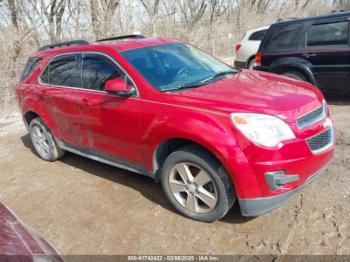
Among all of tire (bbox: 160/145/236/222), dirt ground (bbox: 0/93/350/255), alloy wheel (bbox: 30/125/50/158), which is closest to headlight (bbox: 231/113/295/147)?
tire (bbox: 160/145/236/222)

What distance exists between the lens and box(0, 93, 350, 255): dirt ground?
3.27 metres

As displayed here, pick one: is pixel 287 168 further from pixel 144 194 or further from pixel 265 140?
pixel 144 194

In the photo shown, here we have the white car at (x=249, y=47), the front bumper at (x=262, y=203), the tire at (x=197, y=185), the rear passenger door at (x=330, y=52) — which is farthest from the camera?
the white car at (x=249, y=47)

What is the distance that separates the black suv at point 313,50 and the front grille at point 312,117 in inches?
130

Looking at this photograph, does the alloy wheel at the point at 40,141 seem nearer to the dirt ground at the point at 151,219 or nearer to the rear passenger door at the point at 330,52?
the dirt ground at the point at 151,219

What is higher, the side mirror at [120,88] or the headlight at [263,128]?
the side mirror at [120,88]

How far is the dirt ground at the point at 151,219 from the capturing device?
10.7ft

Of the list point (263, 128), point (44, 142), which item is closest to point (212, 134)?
point (263, 128)

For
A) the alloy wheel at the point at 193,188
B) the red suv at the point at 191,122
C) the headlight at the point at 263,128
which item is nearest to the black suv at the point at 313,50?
the red suv at the point at 191,122

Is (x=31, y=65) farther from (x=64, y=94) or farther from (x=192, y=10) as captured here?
(x=192, y=10)

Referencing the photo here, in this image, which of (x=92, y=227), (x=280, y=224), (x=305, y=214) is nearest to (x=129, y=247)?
(x=92, y=227)

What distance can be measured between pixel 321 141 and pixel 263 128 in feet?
2.29

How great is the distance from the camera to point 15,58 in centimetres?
1056

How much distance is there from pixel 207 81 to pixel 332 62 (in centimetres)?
370
